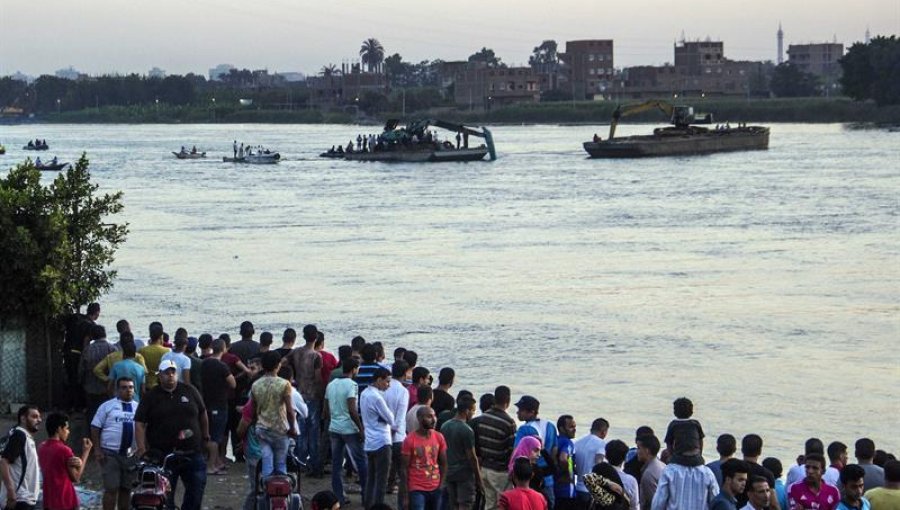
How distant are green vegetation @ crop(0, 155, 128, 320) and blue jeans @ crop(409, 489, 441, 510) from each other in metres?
6.49

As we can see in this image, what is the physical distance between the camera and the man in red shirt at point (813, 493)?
1004 cm

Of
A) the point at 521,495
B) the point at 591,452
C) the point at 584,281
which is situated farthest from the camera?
the point at 584,281

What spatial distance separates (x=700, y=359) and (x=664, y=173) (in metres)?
71.7

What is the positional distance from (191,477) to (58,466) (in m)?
1.41

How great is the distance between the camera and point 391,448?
12.8 metres

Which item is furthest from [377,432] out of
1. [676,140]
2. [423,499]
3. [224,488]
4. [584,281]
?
[676,140]

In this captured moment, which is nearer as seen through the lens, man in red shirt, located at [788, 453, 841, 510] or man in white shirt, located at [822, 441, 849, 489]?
man in red shirt, located at [788, 453, 841, 510]

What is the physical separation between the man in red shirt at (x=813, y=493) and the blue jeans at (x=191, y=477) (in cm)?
438

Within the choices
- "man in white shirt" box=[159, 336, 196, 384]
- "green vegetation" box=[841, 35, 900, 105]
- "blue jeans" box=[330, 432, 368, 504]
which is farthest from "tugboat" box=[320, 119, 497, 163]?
"blue jeans" box=[330, 432, 368, 504]

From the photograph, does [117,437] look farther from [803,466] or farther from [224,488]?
Result: [803,466]

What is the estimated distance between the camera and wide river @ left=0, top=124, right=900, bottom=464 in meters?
25.7

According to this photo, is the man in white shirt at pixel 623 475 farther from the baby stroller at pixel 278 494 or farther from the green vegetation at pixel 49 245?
the green vegetation at pixel 49 245

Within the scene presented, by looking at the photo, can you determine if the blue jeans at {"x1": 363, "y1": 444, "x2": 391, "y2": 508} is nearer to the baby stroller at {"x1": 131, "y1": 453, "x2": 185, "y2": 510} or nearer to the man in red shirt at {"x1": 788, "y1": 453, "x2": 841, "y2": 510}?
the baby stroller at {"x1": 131, "y1": 453, "x2": 185, "y2": 510}

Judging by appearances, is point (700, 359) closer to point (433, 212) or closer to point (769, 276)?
point (769, 276)
